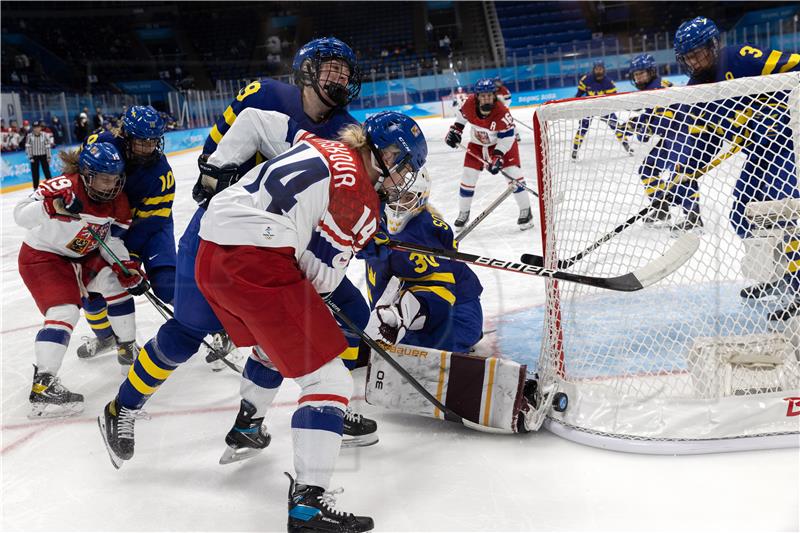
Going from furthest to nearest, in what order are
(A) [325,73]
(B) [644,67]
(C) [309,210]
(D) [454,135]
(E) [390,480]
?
(B) [644,67]
(D) [454,135]
(A) [325,73]
(E) [390,480]
(C) [309,210]

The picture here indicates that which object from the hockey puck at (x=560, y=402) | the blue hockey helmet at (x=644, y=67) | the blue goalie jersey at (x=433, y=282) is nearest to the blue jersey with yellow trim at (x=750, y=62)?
the blue goalie jersey at (x=433, y=282)

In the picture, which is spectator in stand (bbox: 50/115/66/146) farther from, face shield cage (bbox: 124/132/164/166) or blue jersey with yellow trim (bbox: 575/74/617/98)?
blue jersey with yellow trim (bbox: 575/74/617/98)

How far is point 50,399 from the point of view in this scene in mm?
2275

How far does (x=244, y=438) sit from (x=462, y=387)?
23.8 inches

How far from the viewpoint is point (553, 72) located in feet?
39.0

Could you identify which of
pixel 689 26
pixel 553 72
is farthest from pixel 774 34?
pixel 689 26

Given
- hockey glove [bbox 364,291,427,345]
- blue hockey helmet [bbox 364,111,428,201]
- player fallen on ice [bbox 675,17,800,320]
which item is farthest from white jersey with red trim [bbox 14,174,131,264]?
player fallen on ice [bbox 675,17,800,320]

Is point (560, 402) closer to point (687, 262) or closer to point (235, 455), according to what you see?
point (687, 262)

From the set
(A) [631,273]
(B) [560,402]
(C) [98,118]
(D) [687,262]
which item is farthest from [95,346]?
(C) [98,118]

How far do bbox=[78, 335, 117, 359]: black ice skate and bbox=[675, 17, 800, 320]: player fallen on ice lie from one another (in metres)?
2.32

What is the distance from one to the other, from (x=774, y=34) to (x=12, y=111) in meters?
11.0

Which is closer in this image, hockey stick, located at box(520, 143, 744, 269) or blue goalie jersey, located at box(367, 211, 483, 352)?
hockey stick, located at box(520, 143, 744, 269)

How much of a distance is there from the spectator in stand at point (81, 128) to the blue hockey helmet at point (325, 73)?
158 inches

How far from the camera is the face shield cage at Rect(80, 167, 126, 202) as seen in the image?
89.7 inches
